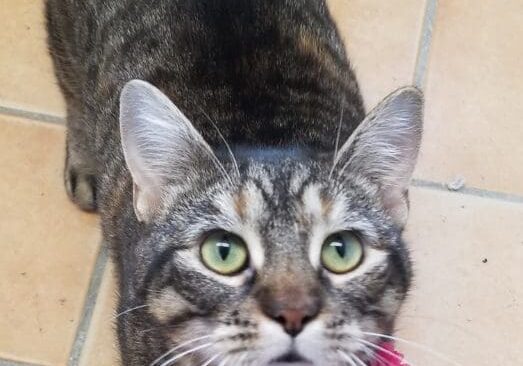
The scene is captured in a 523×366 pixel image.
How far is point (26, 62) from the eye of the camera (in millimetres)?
1729

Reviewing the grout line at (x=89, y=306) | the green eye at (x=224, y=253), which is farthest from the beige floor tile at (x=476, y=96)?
the green eye at (x=224, y=253)

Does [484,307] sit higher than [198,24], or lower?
lower

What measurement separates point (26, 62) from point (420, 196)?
2.87 ft

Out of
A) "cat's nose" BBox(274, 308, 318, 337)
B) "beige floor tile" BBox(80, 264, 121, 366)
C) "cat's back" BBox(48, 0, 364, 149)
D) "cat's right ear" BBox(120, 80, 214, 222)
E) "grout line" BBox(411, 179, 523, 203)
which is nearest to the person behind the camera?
"cat's nose" BBox(274, 308, 318, 337)

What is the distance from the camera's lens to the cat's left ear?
41.2 inches

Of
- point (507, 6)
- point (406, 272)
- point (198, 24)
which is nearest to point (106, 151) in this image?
point (198, 24)

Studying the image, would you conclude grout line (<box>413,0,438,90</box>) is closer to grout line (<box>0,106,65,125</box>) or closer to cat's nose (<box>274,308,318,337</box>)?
grout line (<box>0,106,65,125</box>)

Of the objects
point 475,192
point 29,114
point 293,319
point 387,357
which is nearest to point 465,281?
point 475,192

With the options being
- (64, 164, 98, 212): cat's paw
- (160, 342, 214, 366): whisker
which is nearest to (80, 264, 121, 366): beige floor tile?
(64, 164, 98, 212): cat's paw

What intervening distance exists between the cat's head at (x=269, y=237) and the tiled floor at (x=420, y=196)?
487 mm

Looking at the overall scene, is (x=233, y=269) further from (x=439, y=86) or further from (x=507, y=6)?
(x=507, y=6)

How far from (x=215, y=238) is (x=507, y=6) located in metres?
1.08

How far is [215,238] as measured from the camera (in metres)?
0.98

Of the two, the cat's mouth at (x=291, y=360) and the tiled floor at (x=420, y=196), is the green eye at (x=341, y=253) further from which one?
the tiled floor at (x=420, y=196)
